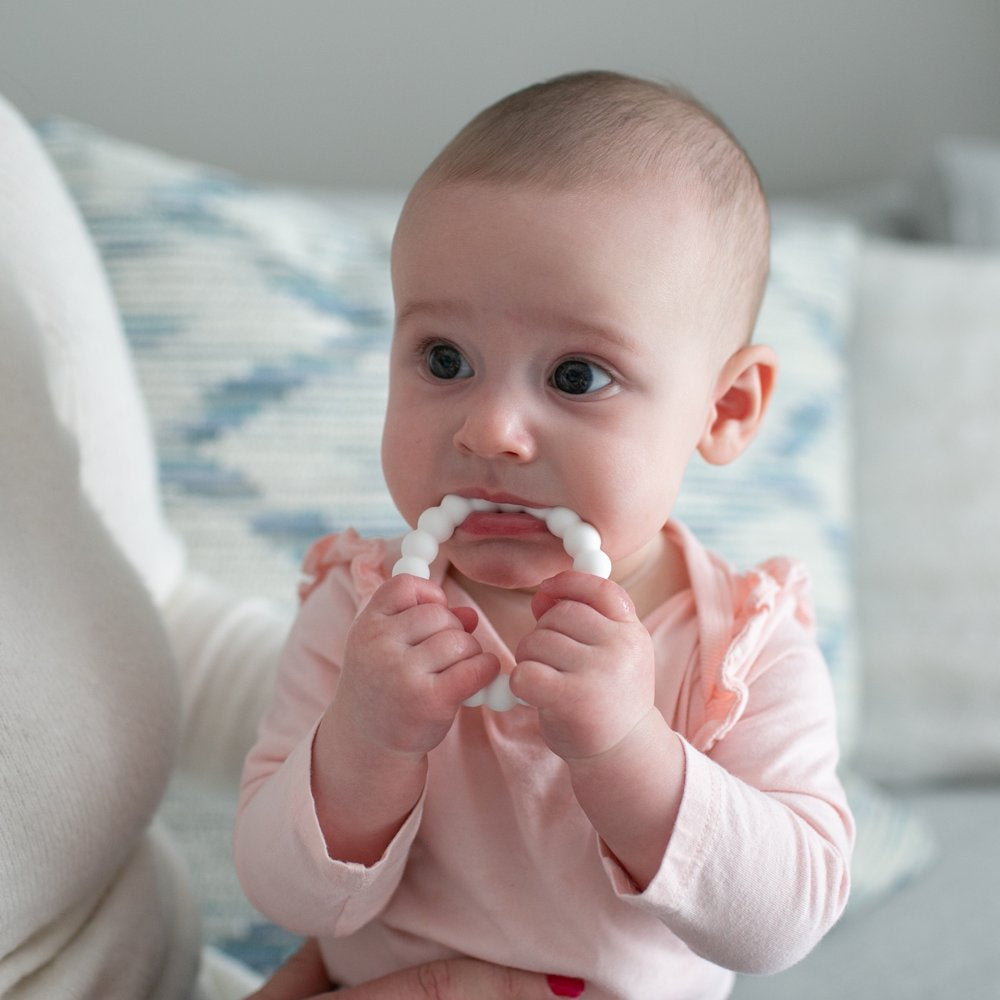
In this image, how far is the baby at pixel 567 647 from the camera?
1.94 feet

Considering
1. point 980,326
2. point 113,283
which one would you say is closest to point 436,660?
point 113,283

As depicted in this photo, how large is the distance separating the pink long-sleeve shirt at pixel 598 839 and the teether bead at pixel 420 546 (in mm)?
93

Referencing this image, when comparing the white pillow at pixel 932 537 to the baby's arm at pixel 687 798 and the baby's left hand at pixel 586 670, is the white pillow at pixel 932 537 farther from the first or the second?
the baby's left hand at pixel 586 670

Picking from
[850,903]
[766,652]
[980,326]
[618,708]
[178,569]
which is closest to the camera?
[618,708]

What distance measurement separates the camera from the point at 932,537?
134cm

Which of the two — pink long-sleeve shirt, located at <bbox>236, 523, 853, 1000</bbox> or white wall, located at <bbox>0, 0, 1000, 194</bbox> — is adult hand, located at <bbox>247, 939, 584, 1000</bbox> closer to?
pink long-sleeve shirt, located at <bbox>236, 523, 853, 1000</bbox>

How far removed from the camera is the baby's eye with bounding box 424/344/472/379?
0.64 metres

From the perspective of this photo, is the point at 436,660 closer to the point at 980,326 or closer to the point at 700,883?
the point at 700,883

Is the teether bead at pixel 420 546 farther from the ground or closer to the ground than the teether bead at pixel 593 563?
closer to the ground

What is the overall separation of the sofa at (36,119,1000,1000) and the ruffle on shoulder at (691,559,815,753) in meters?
0.49

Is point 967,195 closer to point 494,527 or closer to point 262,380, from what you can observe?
point 262,380

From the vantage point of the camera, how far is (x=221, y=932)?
1.06m

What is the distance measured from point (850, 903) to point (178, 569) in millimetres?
698

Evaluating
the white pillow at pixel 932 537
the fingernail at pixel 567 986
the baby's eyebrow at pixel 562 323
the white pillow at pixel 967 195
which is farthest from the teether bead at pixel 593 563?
the white pillow at pixel 967 195
